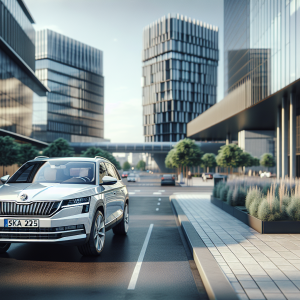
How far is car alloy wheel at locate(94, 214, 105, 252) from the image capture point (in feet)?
21.0

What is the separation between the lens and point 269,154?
205ft

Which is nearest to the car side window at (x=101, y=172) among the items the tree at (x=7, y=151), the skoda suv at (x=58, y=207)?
the skoda suv at (x=58, y=207)

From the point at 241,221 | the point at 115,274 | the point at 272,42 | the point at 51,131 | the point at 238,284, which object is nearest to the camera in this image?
the point at 238,284

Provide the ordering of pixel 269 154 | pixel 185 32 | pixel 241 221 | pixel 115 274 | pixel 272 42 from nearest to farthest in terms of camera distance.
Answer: pixel 115 274 < pixel 241 221 < pixel 272 42 < pixel 269 154 < pixel 185 32

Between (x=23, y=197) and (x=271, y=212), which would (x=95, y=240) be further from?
(x=271, y=212)

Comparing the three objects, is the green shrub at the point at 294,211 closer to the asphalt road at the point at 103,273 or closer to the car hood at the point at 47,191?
the asphalt road at the point at 103,273

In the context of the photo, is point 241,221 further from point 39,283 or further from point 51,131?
point 51,131

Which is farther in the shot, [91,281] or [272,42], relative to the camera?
[272,42]

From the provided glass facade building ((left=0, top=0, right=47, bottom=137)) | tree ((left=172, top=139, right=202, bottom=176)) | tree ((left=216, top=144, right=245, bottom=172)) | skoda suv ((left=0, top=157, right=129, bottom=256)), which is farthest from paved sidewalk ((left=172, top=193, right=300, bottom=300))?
tree ((left=216, top=144, right=245, bottom=172))

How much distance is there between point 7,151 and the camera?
124ft

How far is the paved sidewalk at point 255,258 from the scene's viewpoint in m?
Answer: 4.53

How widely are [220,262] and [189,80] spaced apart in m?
115

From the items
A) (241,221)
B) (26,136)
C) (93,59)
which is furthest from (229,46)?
(93,59)

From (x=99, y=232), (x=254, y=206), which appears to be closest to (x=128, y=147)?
(x=254, y=206)
